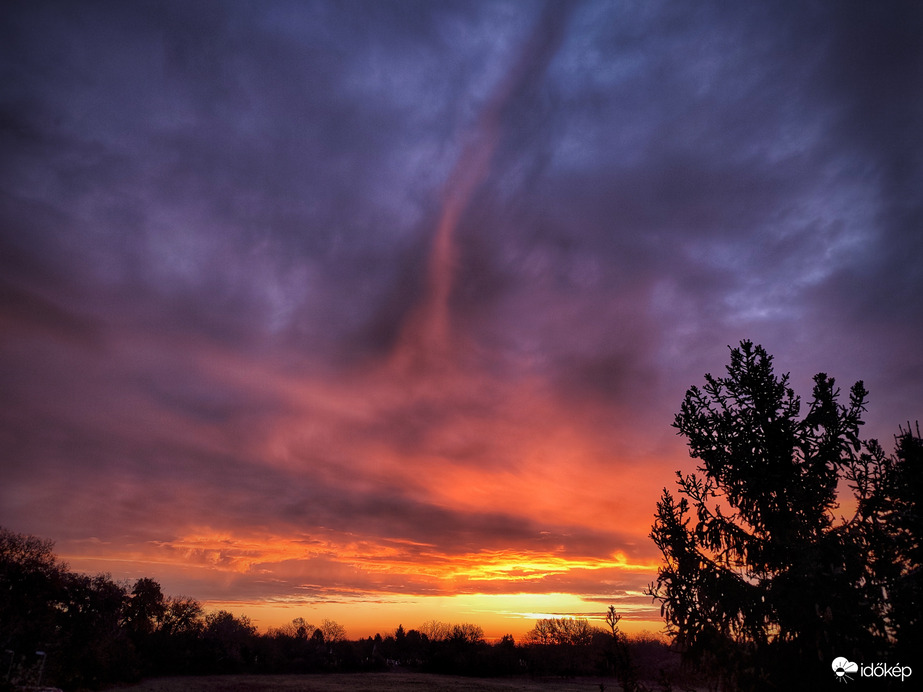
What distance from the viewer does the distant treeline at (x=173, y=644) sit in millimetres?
43312

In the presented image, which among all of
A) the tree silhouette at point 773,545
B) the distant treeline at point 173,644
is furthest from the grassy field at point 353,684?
the tree silhouette at point 773,545

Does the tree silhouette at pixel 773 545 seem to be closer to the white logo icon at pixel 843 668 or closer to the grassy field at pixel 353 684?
the white logo icon at pixel 843 668

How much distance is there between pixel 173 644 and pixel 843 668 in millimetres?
91383

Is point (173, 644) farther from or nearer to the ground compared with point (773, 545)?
nearer to the ground

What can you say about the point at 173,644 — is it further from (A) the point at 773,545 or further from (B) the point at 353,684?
(A) the point at 773,545

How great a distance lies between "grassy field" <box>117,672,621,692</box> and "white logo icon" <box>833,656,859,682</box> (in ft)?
159

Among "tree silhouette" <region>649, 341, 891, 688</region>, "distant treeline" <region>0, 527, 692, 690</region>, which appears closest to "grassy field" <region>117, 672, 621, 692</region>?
"distant treeline" <region>0, 527, 692, 690</region>

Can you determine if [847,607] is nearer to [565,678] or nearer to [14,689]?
[14,689]

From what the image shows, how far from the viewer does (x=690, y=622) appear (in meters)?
17.6

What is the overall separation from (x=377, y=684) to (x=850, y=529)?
6260 cm

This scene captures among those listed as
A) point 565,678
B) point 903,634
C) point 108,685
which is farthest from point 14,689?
point 565,678

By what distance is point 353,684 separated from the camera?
60156 millimetres

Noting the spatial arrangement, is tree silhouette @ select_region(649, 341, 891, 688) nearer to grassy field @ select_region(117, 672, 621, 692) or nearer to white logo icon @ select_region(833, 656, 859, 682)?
white logo icon @ select_region(833, 656, 859, 682)

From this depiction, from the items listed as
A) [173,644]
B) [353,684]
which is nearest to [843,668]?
[353,684]
